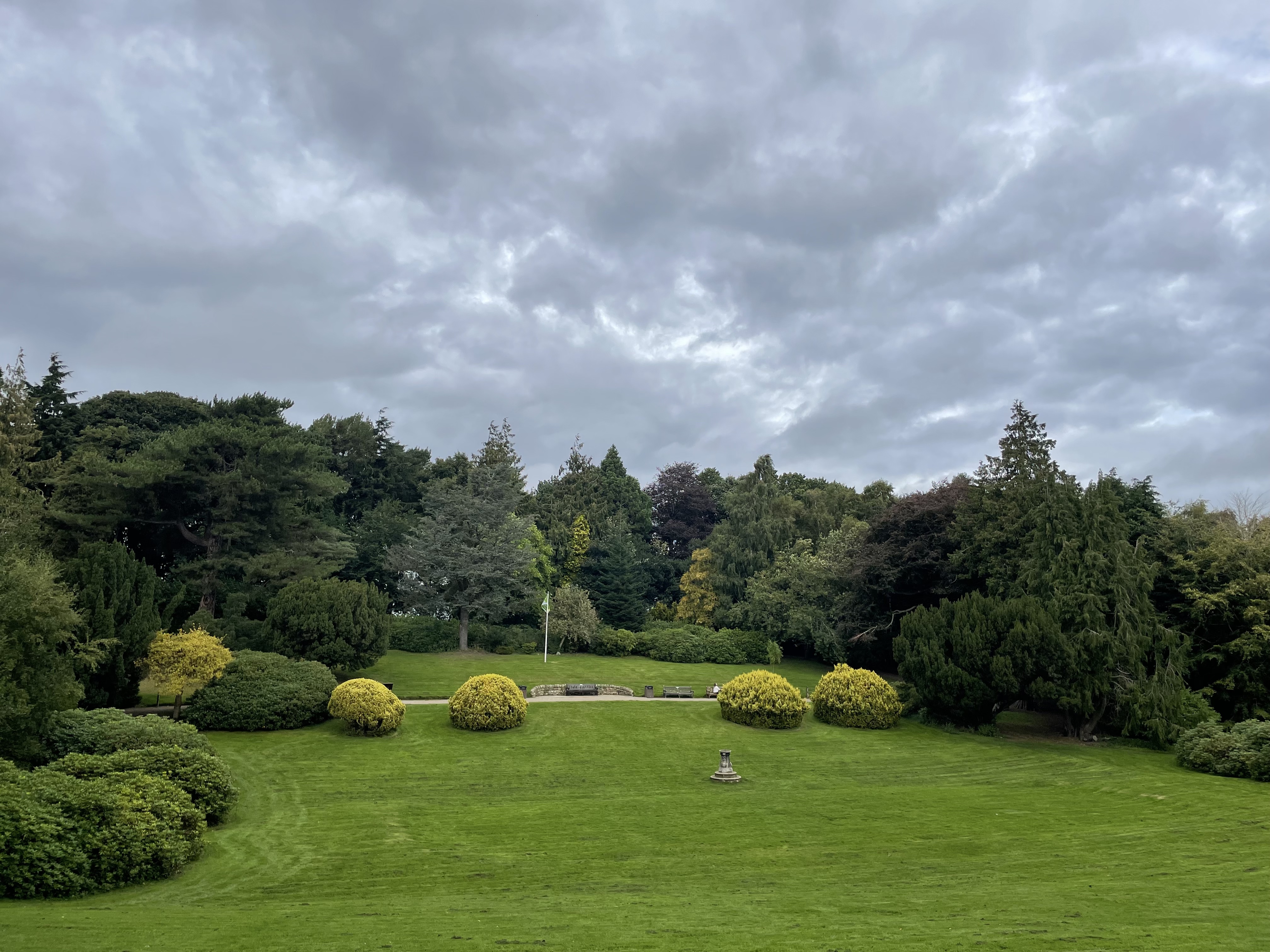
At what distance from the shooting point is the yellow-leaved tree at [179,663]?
23.0 metres

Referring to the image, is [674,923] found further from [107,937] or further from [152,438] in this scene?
[152,438]

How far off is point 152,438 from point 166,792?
32735 mm

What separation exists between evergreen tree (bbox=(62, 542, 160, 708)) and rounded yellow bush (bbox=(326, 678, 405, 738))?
5.90 meters

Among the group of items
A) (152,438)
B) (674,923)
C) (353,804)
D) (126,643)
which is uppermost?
(152,438)

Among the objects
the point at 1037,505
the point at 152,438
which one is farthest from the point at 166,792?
the point at 152,438

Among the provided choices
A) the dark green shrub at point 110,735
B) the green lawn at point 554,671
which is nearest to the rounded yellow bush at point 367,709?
the dark green shrub at point 110,735

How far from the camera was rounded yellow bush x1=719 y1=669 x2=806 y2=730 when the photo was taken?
2562 cm

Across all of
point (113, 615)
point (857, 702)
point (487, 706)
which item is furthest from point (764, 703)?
point (113, 615)

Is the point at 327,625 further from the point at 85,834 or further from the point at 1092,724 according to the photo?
the point at 1092,724

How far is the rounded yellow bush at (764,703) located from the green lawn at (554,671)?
27.1ft

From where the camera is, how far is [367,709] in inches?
899

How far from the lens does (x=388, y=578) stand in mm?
49656

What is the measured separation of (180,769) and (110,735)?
11.2 ft

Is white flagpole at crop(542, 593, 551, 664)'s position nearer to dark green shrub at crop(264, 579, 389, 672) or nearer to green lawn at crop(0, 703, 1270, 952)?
dark green shrub at crop(264, 579, 389, 672)
